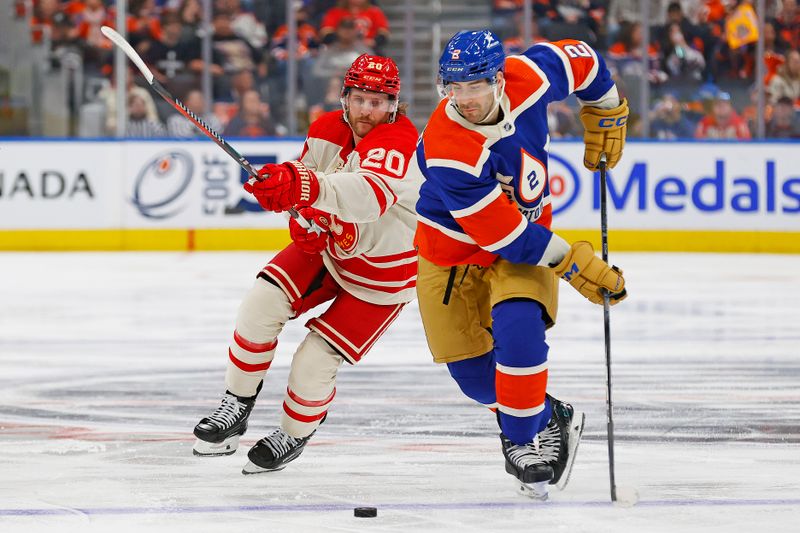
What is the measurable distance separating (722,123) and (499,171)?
7.38 m

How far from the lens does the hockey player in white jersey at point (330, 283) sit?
145 inches

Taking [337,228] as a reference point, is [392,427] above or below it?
below

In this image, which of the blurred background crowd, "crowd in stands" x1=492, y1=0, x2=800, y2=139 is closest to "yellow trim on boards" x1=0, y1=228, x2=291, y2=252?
the blurred background crowd

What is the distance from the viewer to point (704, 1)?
35.0ft

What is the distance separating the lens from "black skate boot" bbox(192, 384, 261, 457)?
150 inches

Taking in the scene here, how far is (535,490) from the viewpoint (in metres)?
3.38

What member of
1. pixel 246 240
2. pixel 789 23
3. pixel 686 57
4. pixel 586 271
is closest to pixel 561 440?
pixel 586 271

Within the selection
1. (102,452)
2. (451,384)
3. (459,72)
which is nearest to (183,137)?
(451,384)

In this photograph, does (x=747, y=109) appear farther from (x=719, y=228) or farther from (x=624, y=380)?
(x=624, y=380)

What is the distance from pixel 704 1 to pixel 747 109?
95 cm

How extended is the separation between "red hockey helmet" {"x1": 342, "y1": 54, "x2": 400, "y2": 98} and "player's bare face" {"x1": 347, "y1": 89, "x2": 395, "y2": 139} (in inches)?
0.9

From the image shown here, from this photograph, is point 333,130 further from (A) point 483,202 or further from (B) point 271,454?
(B) point 271,454

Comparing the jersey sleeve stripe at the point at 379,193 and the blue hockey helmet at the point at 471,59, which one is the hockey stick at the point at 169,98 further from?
the blue hockey helmet at the point at 471,59

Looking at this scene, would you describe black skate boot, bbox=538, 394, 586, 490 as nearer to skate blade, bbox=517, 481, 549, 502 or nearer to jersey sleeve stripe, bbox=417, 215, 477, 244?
skate blade, bbox=517, 481, 549, 502
